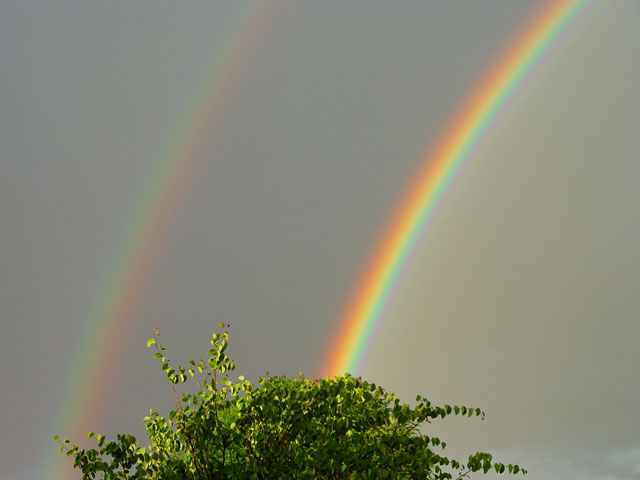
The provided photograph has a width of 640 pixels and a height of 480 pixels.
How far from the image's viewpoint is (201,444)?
10.6m

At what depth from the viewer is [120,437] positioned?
1062 centimetres

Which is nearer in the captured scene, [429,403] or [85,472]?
[85,472]

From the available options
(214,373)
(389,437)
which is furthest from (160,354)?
(389,437)

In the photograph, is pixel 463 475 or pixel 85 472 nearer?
pixel 85 472

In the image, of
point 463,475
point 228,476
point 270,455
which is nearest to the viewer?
point 228,476

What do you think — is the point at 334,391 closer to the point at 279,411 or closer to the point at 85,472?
the point at 279,411

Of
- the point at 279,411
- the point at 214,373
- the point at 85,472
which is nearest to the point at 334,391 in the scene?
the point at 279,411

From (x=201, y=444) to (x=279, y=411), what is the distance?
3.99 ft

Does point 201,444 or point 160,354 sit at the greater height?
point 160,354

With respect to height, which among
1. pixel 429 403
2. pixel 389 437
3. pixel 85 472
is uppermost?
pixel 429 403

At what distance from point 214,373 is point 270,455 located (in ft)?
4.85

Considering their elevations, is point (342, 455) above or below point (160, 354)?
below

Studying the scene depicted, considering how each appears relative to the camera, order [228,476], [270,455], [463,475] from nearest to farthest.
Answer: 1. [228,476]
2. [270,455]
3. [463,475]

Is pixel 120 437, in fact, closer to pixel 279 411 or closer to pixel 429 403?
pixel 279 411
